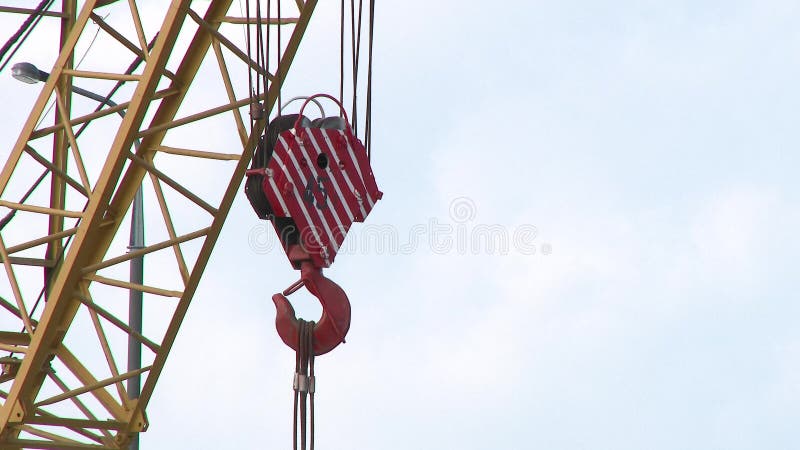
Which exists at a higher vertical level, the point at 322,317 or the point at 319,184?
the point at 319,184

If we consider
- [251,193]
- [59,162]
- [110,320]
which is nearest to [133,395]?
[110,320]

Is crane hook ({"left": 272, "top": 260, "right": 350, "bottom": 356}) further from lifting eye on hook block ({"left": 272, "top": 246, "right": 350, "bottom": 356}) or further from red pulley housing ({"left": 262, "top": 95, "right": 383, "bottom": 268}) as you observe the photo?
red pulley housing ({"left": 262, "top": 95, "right": 383, "bottom": 268})

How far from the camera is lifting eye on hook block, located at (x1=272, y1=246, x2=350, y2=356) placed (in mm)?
11219

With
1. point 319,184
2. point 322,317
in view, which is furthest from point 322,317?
point 319,184

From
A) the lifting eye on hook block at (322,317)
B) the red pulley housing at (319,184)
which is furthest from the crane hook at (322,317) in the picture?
the red pulley housing at (319,184)

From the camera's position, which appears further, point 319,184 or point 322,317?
point 319,184

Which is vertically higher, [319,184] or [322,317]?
[319,184]

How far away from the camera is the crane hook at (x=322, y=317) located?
1122 centimetres

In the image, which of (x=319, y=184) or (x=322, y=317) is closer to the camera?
(x=322, y=317)

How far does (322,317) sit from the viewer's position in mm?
11281

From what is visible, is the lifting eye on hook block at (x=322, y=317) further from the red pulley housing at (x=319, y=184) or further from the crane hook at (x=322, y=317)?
the red pulley housing at (x=319, y=184)

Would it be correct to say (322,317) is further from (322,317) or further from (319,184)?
(319,184)

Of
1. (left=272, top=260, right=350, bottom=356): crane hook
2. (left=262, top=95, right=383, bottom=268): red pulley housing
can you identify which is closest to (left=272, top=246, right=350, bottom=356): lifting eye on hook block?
(left=272, top=260, right=350, bottom=356): crane hook

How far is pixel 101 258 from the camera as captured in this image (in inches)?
549
